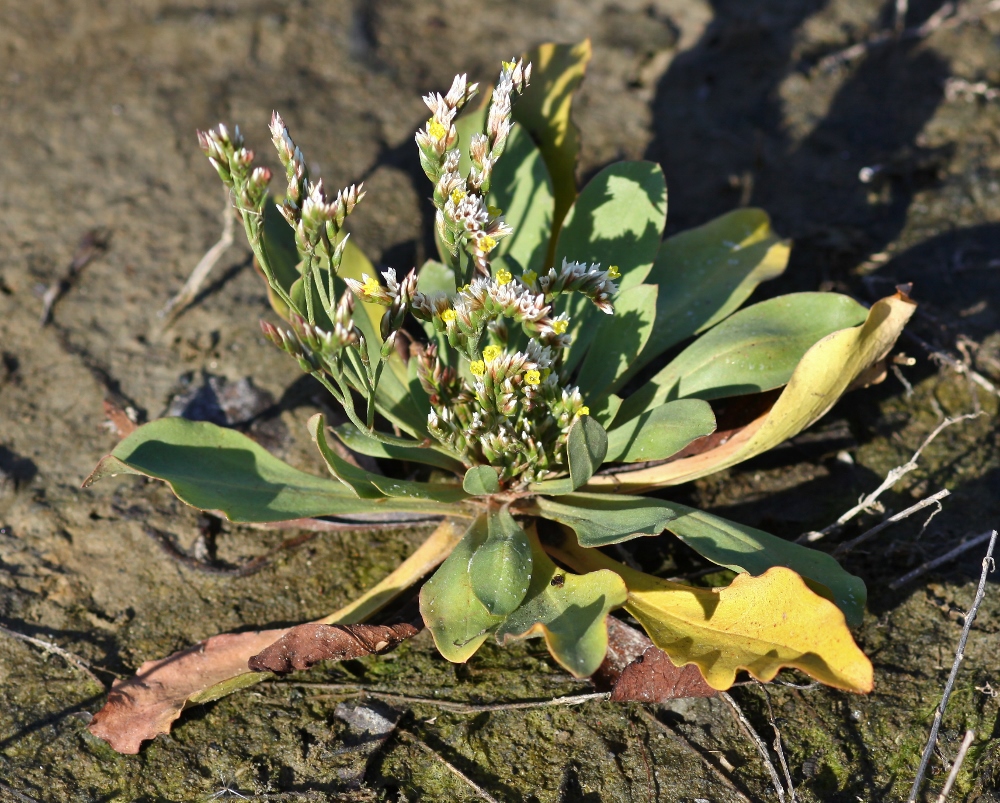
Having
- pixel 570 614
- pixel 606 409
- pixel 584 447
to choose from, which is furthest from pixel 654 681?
pixel 606 409

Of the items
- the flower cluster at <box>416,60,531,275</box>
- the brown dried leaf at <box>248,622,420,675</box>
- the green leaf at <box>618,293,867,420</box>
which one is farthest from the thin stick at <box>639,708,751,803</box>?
the flower cluster at <box>416,60,531,275</box>

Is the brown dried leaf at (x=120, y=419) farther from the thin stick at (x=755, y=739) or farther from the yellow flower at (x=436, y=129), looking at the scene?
the thin stick at (x=755, y=739)

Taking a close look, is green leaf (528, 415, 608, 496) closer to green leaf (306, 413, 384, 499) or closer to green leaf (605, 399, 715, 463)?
green leaf (605, 399, 715, 463)

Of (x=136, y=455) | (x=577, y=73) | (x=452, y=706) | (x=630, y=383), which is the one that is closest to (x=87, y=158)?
(x=136, y=455)

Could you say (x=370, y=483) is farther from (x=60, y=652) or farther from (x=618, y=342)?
(x=60, y=652)

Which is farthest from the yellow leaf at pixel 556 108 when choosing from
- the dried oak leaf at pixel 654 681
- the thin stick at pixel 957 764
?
the thin stick at pixel 957 764
